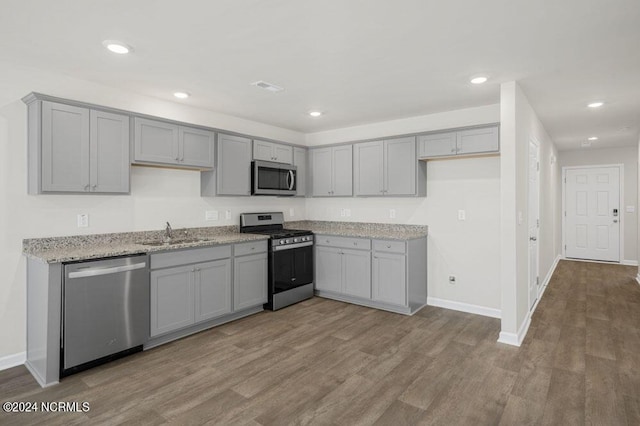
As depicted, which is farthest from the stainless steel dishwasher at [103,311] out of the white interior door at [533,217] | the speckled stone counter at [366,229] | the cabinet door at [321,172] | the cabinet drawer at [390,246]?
the white interior door at [533,217]

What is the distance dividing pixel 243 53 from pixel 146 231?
221 cm

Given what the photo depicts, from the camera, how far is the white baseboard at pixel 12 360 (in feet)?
9.52

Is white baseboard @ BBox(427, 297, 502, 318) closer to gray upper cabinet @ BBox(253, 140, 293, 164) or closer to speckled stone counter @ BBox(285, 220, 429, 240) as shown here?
speckled stone counter @ BBox(285, 220, 429, 240)

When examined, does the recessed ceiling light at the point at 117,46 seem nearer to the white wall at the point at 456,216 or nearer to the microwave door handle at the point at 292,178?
the microwave door handle at the point at 292,178

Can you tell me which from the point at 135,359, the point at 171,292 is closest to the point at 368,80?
the point at 171,292

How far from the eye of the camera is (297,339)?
Result: 11.6 ft

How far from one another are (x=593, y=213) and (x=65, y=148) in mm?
9369

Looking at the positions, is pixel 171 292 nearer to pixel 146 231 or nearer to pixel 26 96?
pixel 146 231

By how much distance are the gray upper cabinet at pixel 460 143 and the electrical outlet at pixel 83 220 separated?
12.3 feet

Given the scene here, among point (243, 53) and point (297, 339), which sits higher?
point (243, 53)

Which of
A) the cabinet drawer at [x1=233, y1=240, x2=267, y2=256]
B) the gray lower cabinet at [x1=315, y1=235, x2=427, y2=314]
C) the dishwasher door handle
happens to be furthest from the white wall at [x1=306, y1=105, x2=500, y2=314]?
the dishwasher door handle

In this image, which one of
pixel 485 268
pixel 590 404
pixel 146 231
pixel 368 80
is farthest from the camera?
pixel 485 268

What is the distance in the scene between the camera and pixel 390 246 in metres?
4.35

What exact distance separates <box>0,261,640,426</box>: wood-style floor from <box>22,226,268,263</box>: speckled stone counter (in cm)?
95
